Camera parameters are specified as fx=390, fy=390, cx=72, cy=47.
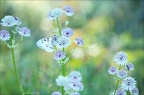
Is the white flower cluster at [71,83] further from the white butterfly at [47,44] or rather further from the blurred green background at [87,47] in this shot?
the blurred green background at [87,47]

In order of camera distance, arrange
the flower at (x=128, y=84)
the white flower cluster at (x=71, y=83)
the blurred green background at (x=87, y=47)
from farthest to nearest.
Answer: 1. the blurred green background at (x=87, y=47)
2. the flower at (x=128, y=84)
3. the white flower cluster at (x=71, y=83)

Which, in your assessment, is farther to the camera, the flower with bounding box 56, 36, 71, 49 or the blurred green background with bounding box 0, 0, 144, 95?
the blurred green background with bounding box 0, 0, 144, 95

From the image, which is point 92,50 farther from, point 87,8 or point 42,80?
point 87,8

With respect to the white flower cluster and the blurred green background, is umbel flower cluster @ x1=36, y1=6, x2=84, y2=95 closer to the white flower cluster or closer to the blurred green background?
the white flower cluster

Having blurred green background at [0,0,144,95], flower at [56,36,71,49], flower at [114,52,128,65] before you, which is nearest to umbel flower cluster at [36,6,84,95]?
flower at [56,36,71,49]

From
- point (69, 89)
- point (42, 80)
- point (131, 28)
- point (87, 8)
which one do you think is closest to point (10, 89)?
point (42, 80)

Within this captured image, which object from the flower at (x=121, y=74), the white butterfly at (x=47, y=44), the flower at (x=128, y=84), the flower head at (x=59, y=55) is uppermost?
the white butterfly at (x=47, y=44)

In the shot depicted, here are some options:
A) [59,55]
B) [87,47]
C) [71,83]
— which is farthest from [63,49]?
[87,47]

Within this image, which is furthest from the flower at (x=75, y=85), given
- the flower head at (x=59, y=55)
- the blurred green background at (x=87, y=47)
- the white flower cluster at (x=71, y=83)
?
the blurred green background at (x=87, y=47)

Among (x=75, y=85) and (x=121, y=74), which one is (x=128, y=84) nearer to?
(x=121, y=74)
